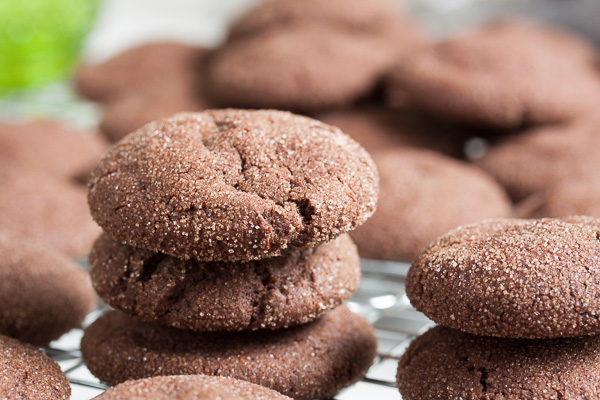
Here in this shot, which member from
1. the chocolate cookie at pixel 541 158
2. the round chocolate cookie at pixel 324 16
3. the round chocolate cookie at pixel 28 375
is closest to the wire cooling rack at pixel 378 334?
the round chocolate cookie at pixel 28 375

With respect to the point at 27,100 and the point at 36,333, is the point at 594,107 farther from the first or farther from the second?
the point at 27,100

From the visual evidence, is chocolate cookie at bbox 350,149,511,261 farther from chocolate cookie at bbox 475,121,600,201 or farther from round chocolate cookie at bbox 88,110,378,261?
round chocolate cookie at bbox 88,110,378,261

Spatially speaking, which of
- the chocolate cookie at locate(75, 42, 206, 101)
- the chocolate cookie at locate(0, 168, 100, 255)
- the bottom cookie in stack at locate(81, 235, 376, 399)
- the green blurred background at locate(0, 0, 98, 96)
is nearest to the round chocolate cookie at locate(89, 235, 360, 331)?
the bottom cookie in stack at locate(81, 235, 376, 399)

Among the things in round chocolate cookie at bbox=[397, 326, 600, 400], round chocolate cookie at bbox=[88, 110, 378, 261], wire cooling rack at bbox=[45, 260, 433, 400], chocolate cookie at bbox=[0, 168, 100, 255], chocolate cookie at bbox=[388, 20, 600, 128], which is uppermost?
round chocolate cookie at bbox=[88, 110, 378, 261]

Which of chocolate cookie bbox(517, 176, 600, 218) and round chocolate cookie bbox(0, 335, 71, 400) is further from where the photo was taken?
chocolate cookie bbox(517, 176, 600, 218)

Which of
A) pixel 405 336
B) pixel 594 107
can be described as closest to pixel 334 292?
pixel 405 336

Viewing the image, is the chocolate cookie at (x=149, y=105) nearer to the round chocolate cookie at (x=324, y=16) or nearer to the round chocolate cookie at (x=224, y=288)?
the round chocolate cookie at (x=324, y=16)

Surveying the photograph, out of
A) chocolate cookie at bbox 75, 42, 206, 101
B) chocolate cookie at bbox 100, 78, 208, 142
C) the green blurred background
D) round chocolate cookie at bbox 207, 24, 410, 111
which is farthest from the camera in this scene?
the green blurred background
